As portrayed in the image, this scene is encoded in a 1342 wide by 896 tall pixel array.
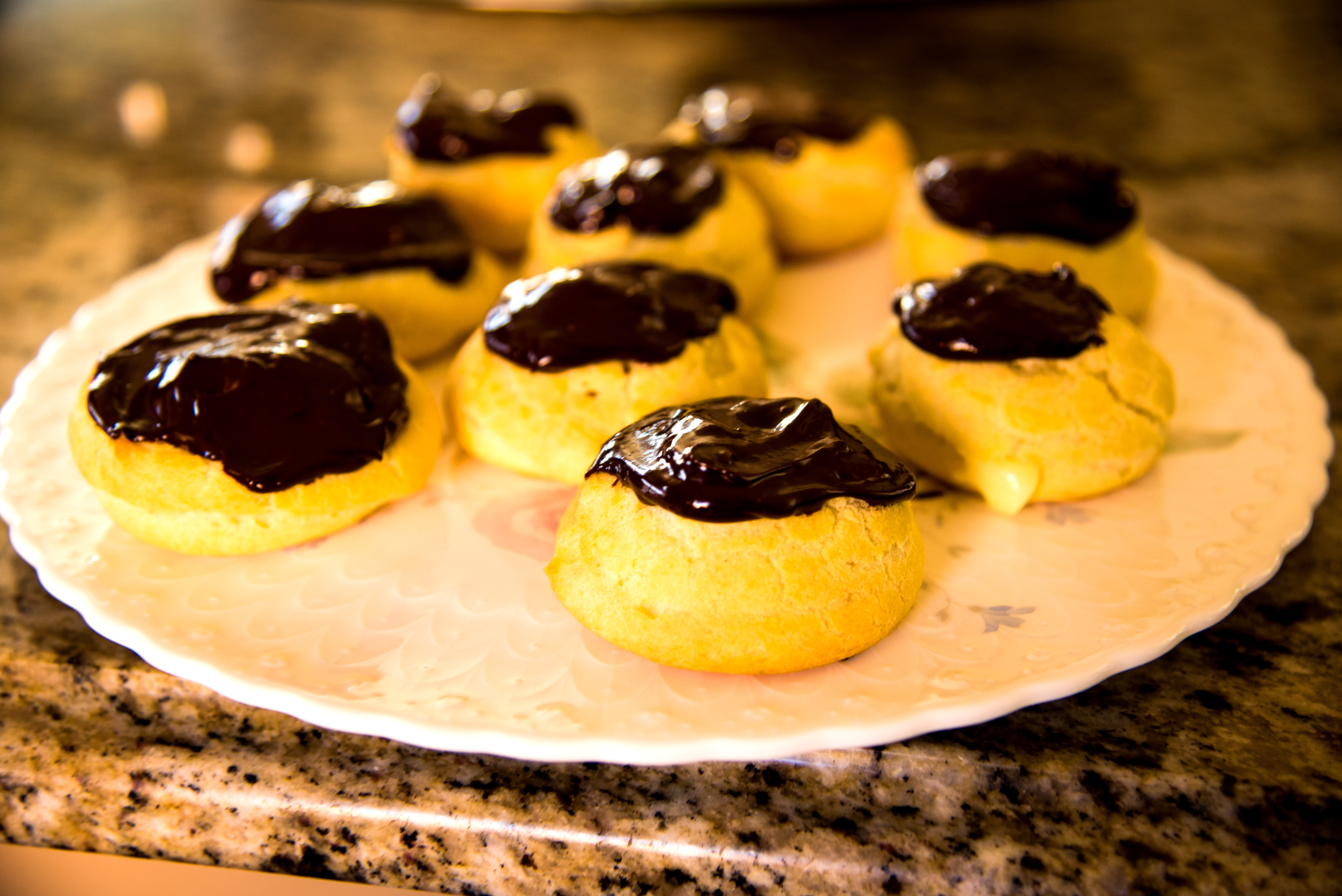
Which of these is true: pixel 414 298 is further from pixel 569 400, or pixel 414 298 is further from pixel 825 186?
pixel 825 186

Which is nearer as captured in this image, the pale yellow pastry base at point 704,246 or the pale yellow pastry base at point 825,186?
the pale yellow pastry base at point 704,246

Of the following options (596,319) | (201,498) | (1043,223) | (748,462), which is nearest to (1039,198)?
(1043,223)

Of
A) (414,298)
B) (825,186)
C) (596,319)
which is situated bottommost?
(825,186)

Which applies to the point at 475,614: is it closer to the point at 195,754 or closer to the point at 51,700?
the point at 195,754

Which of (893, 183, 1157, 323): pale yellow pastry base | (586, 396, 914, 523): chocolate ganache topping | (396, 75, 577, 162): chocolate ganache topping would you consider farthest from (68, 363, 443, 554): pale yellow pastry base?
(893, 183, 1157, 323): pale yellow pastry base

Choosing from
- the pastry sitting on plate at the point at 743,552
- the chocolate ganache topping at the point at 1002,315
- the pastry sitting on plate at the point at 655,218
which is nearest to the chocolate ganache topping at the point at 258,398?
the pastry sitting on plate at the point at 743,552

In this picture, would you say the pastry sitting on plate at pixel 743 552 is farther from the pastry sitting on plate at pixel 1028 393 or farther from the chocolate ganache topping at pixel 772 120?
the chocolate ganache topping at pixel 772 120
